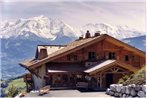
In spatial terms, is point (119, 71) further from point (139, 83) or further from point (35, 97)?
point (139, 83)

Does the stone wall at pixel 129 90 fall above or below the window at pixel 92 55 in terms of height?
below

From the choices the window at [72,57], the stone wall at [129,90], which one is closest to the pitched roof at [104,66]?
the window at [72,57]

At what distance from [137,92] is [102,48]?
22.6m

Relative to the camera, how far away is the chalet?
123 feet

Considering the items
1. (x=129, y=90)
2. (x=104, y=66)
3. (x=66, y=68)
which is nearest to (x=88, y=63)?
(x=66, y=68)

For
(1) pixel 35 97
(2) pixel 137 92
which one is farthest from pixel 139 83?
(1) pixel 35 97

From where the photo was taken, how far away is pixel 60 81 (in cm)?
3900

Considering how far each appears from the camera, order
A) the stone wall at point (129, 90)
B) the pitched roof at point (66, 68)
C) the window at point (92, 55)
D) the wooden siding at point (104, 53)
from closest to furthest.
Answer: the stone wall at point (129, 90) < the pitched roof at point (66, 68) < the wooden siding at point (104, 53) < the window at point (92, 55)

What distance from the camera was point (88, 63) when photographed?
40.4 m

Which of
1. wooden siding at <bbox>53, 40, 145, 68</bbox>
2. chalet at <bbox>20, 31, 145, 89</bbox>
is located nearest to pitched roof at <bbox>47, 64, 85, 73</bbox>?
chalet at <bbox>20, 31, 145, 89</bbox>

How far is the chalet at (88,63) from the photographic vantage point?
37.6 m

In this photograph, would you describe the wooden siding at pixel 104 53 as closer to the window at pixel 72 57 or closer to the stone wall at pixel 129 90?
the window at pixel 72 57

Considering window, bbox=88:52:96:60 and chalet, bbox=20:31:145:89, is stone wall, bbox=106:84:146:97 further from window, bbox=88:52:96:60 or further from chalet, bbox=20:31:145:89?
window, bbox=88:52:96:60

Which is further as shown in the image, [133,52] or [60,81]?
[133,52]
